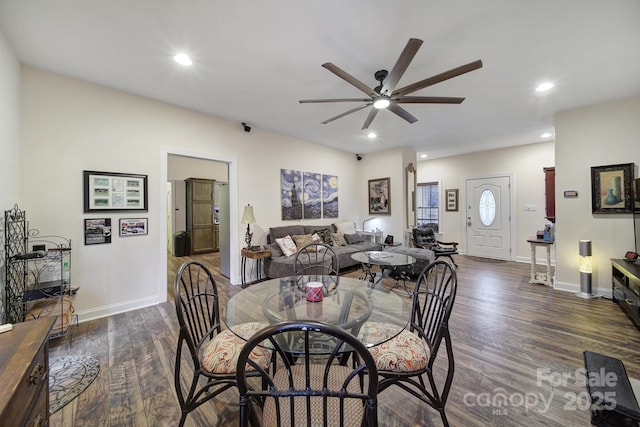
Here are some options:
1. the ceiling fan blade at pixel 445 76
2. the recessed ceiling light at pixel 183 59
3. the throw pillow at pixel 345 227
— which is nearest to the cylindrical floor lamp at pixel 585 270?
the ceiling fan blade at pixel 445 76

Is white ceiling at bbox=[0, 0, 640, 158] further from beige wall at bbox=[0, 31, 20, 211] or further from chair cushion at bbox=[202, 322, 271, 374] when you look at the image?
chair cushion at bbox=[202, 322, 271, 374]

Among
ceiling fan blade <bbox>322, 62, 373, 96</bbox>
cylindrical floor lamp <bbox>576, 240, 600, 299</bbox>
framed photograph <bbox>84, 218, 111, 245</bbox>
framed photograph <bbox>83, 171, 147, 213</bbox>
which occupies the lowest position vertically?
cylindrical floor lamp <bbox>576, 240, 600, 299</bbox>

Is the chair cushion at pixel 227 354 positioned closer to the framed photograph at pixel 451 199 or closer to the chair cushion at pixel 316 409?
the chair cushion at pixel 316 409

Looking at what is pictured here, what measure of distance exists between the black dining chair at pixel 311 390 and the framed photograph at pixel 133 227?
2.67 m

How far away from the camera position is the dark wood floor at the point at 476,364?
155cm

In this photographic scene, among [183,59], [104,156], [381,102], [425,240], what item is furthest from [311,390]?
[425,240]

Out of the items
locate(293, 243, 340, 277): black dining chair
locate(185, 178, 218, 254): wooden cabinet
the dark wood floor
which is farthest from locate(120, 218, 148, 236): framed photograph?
locate(185, 178, 218, 254): wooden cabinet

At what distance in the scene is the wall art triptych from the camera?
4949 mm

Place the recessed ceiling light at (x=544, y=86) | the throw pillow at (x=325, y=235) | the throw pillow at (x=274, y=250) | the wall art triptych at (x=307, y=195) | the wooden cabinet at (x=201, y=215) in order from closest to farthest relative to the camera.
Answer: the recessed ceiling light at (x=544, y=86) → the throw pillow at (x=274, y=250) → the wall art triptych at (x=307, y=195) → the throw pillow at (x=325, y=235) → the wooden cabinet at (x=201, y=215)

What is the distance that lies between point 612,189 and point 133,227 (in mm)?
6500

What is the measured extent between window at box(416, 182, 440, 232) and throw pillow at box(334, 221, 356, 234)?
2623 millimetres

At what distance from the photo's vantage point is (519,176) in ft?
Answer: 19.0

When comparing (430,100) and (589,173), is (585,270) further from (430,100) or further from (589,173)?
(430,100)

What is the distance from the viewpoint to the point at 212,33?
2.08 metres
